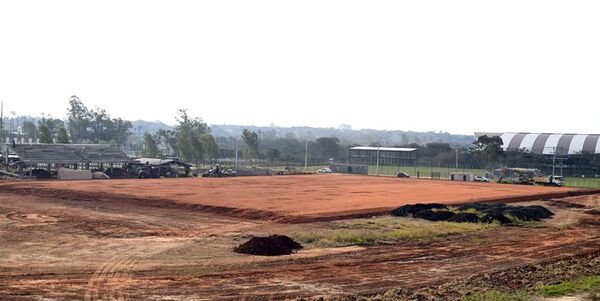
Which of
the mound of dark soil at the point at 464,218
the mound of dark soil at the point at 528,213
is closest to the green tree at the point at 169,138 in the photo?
the mound of dark soil at the point at 528,213

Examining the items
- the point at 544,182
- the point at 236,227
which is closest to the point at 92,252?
the point at 236,227

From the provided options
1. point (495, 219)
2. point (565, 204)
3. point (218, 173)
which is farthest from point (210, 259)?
point (218, 173)

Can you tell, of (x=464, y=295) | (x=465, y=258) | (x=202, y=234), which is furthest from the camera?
(x=202, y=234)

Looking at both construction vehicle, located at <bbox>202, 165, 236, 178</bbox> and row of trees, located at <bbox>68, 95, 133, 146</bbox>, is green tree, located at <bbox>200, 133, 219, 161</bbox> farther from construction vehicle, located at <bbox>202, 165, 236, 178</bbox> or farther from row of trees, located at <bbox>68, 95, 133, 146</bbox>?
row of trees, located at <bbox>68, 95, 133, 146</bbox>

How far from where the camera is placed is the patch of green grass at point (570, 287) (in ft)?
59.6

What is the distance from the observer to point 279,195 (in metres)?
Answer: 52.2

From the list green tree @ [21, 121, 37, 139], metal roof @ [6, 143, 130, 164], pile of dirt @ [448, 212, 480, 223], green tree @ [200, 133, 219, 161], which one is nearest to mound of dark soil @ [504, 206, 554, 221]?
pile of dirt @ [448, 212, 480, 223]

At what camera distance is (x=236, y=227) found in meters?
33.9

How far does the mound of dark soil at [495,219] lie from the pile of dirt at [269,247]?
47.9 ft

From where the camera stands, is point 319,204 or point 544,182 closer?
point 319,204

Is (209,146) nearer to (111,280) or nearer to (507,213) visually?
(507,213)

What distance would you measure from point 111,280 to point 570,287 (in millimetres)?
12979

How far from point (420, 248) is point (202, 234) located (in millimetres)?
9950

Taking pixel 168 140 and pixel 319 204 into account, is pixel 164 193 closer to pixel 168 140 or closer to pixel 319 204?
pixel 319 204
